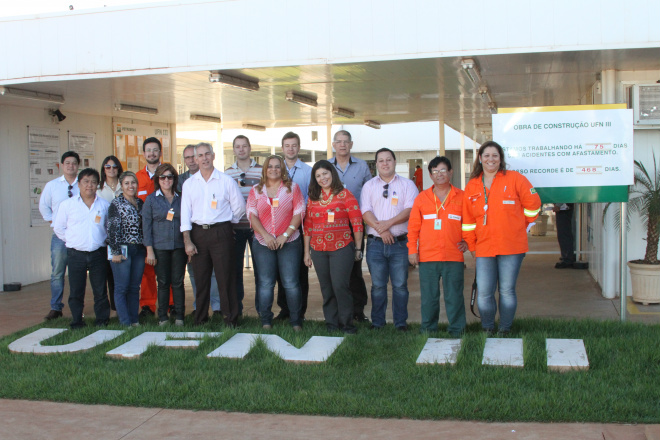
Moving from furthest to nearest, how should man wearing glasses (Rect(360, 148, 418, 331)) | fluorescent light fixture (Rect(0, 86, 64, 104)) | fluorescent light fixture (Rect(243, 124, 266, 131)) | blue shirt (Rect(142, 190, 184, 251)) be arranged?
fluorescent light fixture (Rect(243, 124, 266, 131)), fluorescent light fixture (Rect(0, 86, 64, 104)), blue shirt (Rect(142, 190, 184, 251)), man wearing glasses (Rect(360, 148, 418, 331))

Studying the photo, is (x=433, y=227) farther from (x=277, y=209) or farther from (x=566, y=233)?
(x=566, y=233)

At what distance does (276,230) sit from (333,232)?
560 millimetres

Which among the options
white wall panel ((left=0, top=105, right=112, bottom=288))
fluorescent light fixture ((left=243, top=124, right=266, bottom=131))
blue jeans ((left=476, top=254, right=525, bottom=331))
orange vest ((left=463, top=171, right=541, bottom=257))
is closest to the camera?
orange vest ((left=463, top=171, right=541, bottom=257))

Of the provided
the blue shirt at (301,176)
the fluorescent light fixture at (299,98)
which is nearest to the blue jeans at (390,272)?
the blue shirt at (301,176)

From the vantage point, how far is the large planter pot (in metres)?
7.06

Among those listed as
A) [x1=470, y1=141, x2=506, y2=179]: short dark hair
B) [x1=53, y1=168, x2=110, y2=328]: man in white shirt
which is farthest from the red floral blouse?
[x1=53, y1=168, x2=110, y2=328]: man in white shirt

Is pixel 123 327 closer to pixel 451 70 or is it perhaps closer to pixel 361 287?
pixel 361 287

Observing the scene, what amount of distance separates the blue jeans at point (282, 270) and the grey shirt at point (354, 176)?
0.75 metres

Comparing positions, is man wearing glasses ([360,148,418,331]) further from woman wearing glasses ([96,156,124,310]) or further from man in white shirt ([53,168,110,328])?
woman wearing glasses ([96,156,124,310])

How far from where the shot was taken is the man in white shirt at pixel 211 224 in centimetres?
638

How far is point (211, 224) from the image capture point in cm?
638

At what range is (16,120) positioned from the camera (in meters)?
9.45

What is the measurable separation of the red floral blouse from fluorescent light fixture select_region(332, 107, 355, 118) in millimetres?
5902

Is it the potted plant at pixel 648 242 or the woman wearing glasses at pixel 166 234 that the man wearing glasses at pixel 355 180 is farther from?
the potted plant at pixel 648 242
